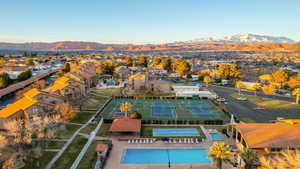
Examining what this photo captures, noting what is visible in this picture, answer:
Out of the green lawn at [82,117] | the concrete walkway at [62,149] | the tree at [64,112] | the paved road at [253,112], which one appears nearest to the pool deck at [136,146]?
the concrete walkway at [62,149]

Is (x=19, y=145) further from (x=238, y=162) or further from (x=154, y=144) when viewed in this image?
→ (x=238, y=162)

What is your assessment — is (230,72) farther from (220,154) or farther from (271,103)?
(220,154)

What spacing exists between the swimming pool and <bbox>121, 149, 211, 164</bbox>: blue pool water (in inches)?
181

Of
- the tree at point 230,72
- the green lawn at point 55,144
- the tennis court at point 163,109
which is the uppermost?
the tree at point 230,72

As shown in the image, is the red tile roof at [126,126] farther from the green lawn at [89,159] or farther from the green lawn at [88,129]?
the green lawn at [89,159]

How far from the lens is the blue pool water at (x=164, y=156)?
77.8 ft

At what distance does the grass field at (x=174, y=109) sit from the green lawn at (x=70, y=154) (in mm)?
10151

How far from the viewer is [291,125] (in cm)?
2564

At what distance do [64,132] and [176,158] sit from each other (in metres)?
18.6

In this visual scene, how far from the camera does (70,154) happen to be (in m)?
24.3

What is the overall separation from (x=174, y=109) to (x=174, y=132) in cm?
1143

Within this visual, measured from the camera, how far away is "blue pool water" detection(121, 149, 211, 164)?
77.8ft

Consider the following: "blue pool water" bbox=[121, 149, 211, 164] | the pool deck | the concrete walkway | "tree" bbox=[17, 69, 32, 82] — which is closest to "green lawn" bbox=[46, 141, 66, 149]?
the concrete walkway

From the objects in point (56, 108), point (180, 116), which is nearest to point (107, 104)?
point (56, 108)
